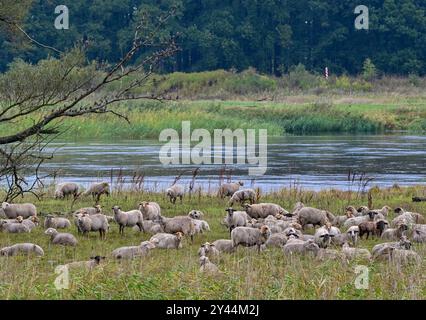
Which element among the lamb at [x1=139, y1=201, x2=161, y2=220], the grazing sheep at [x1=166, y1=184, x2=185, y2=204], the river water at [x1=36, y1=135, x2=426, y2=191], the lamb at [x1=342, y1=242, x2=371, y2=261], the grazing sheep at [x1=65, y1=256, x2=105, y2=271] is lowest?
the river water at [x1=36, y1=135, x2=426, y2=191]

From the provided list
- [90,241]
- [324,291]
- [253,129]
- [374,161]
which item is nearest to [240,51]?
[253,129]

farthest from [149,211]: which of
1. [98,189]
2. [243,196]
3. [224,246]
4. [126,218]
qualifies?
[98,189]

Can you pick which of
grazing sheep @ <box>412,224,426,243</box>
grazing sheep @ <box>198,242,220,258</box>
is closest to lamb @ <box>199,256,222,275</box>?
grazing sheep @ <box>198,242,220,258</box>

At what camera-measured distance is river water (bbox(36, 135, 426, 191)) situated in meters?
29.7

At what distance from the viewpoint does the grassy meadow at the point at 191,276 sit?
11094 millimetres

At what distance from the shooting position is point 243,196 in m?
22.2

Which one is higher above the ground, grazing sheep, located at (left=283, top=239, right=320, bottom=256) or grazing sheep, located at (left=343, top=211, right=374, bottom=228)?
grazing sheep, located at (left=283, top=239, right=320, bottom=256)

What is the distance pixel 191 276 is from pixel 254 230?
404cm

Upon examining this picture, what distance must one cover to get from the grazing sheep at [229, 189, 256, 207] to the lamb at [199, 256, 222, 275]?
8.42 m

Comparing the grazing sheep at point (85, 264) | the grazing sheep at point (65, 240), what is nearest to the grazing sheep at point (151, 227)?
the grazing sheep at point (65, 240)

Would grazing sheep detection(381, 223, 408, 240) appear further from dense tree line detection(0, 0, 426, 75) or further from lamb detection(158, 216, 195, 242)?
dense tree line detection(0, 0, 426, 75)

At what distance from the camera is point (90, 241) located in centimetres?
1706

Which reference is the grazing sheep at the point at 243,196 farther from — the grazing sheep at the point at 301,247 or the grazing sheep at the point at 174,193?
the grazing sheep at the point at 301,247

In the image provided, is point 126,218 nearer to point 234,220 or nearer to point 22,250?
point 234,220
